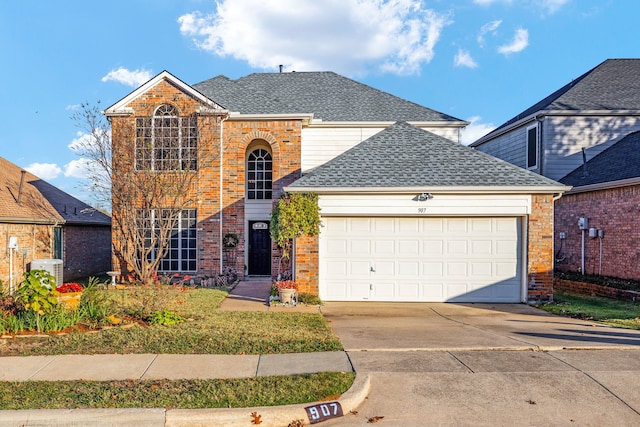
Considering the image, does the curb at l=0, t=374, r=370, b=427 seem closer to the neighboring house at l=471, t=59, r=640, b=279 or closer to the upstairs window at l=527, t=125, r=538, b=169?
the neighboring house at l=471, t=59, r=640, b=279

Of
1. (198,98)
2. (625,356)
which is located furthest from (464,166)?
(198,98)

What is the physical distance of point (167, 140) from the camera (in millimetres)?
14836

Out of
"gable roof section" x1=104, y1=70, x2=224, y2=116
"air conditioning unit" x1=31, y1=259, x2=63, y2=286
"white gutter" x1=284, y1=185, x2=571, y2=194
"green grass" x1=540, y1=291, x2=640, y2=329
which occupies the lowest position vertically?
"green grass" x1=540, y1=291, x2=640, y2=329

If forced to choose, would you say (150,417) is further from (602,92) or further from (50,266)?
(602,92)

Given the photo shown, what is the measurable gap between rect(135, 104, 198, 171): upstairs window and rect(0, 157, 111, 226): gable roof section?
12.1 feet

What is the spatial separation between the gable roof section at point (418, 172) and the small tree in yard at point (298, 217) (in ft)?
0.97

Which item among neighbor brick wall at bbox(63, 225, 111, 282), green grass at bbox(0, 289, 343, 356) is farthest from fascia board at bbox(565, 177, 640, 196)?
neighbor brick wall at bbox(63, 225, 111, 282)

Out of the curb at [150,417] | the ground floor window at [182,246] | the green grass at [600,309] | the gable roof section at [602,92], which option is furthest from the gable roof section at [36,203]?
the gable roof section at [602,92]

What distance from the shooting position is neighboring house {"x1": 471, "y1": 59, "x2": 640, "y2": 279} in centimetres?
1303

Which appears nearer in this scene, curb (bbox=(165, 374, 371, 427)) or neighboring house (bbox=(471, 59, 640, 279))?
curb (bbox=(165, 374, 371, 427))

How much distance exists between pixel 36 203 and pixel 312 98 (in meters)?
11.1

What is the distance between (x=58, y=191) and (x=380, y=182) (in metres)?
15.2

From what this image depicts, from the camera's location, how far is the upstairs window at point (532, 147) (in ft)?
57.9

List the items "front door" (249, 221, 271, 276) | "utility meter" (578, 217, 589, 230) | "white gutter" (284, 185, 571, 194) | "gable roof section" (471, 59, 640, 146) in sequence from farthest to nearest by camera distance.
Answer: "gable roof section" (471, 59, 640, 146), "front door" (249, 221, 271, 276), "utility meter" (578, 217, 589, 230), "white gutter" (284, 185, 571, 194)
